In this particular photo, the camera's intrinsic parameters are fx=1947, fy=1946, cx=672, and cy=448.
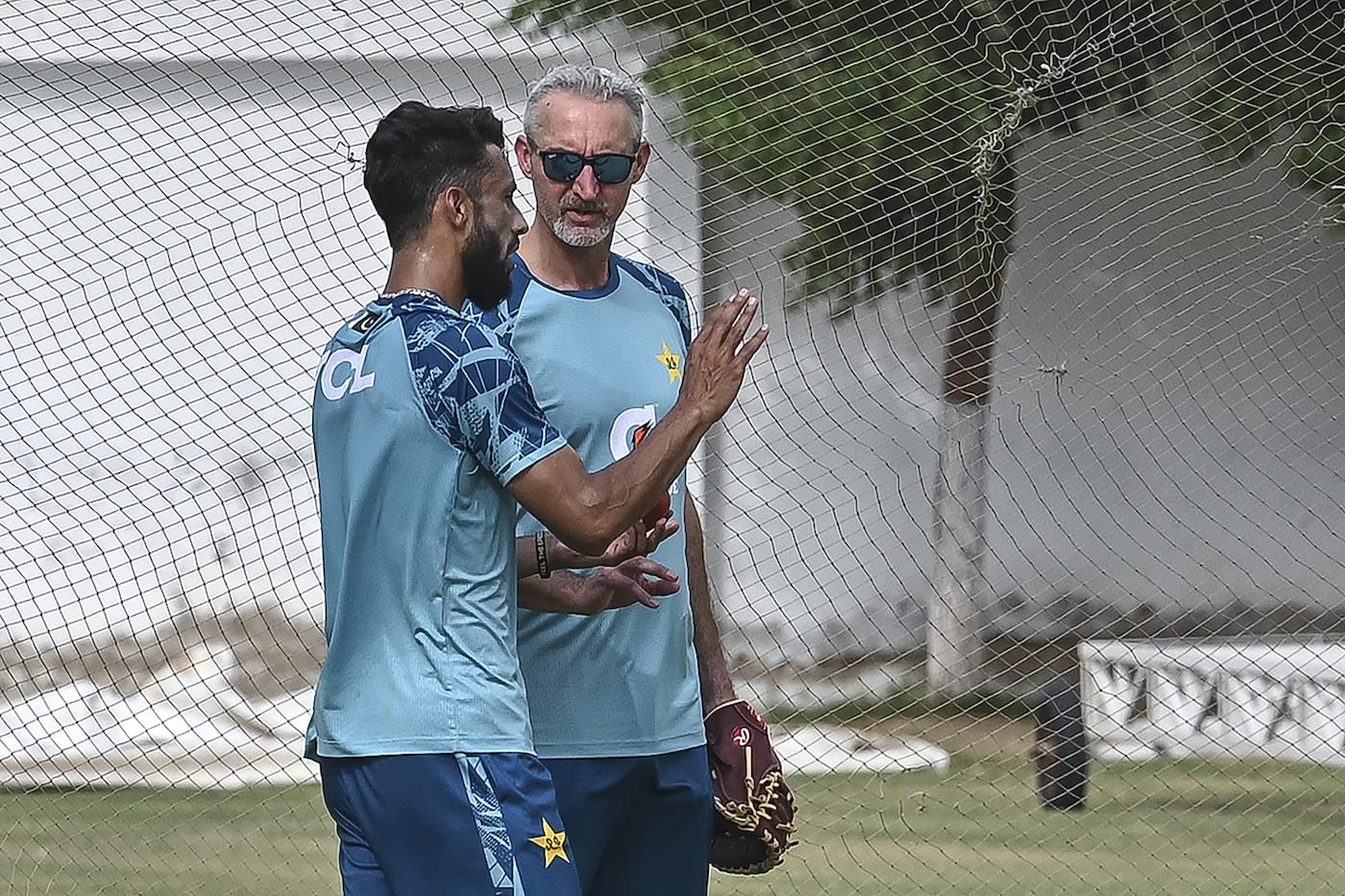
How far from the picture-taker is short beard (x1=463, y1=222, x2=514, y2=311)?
7.97 feet

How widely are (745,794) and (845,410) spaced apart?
23.1 ft

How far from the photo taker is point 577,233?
2.82 m

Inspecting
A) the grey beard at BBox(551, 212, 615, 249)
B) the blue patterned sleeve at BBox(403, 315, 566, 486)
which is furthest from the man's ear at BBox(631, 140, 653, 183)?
the blue patterned sleeve at BBox(403, 315, 566, 486)

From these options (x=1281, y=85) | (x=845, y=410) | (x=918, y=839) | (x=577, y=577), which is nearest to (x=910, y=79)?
(x=1281, y=85)

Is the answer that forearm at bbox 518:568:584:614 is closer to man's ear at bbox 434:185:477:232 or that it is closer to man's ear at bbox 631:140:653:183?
man's ear at bbox 434:185:477:232

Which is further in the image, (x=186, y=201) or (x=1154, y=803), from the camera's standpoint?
(x=186, y=201)

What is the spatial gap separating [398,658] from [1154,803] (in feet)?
17.8

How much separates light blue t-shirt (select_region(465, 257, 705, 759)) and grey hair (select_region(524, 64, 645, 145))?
0.25 meters

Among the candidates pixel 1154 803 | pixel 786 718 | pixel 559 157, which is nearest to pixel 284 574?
pixel 786 718

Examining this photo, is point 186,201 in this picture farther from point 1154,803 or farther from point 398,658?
point 398,658

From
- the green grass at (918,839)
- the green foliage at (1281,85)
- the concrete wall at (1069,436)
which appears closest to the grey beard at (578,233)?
the green grass at (918,839)

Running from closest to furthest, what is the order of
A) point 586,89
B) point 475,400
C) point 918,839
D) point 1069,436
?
point 475,400 < point 586,89 < point 918,839 < point 1069,436

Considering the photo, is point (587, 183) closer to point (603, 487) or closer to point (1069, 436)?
point (603, 487)

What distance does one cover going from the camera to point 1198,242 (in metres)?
8.84
